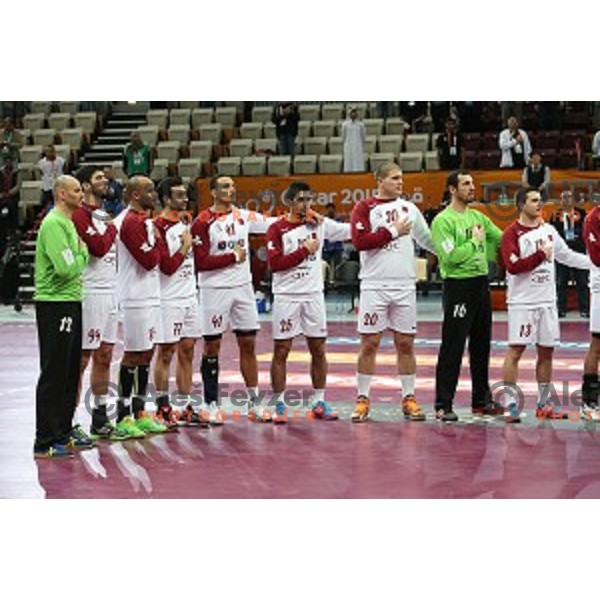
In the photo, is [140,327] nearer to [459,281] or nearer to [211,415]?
[211,415]

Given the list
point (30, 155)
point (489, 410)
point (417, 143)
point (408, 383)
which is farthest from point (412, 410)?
point (30, 155)

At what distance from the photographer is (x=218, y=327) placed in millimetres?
11188

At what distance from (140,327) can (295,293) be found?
153 centimetres

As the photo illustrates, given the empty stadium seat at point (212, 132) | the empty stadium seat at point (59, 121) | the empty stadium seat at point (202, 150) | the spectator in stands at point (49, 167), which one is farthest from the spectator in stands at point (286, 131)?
the empty stadium seat at point (59, 121)

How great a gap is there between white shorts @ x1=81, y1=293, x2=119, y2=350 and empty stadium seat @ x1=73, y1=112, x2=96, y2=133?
17.0 meters

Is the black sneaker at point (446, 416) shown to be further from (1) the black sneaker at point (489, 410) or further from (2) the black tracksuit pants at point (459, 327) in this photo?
(1) the black sneaker at point (489, 410)

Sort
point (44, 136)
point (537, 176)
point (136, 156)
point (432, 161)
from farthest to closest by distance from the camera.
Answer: point (44, 136) → point (432, 161) → point (136, 156) → point (537, 176)

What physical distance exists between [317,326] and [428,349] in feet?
17.4

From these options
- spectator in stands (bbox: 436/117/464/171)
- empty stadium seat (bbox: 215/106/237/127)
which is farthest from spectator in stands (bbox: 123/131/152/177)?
spectator in stands (bbox: 436/117/464/171)

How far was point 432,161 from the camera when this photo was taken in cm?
2280

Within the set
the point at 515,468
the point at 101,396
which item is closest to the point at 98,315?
the point at 101,396

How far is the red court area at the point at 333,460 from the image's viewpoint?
343 inches

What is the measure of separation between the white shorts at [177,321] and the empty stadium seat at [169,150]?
45.5 feet

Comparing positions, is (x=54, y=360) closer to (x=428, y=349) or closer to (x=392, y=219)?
(x=392, y=219)
